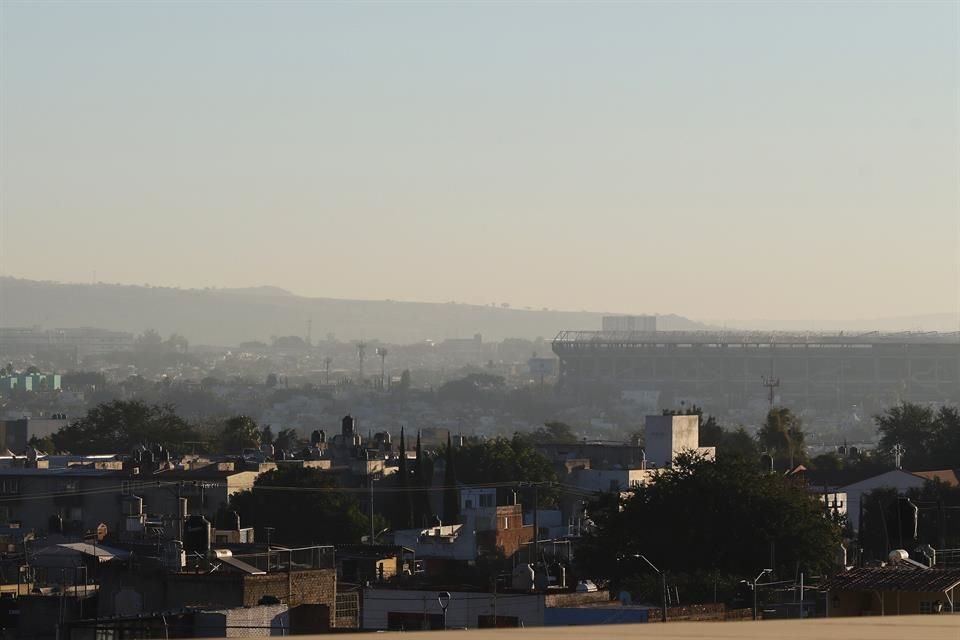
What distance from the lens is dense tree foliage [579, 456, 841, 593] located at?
32125mm

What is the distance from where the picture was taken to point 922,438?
7919 centimetres

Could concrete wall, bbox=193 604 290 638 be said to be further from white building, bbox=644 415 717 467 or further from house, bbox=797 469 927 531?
white building, bbox=644 415 717 467

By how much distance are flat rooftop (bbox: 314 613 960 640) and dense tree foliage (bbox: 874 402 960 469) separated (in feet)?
195

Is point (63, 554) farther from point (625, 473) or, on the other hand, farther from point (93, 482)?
point (625, 473)

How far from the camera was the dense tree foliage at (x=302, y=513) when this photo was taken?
43.2 metres

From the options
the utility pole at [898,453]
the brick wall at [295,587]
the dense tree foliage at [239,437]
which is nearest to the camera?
the brick wall at [295,587]

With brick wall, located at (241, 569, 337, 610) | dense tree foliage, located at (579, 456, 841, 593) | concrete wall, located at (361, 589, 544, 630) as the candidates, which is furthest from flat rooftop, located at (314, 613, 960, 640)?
dense tree foliage, located at (579, 456, 841, 593)

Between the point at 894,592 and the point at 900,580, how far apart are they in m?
0.29

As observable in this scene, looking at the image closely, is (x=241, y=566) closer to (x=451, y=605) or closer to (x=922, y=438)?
(x=451, y=605)

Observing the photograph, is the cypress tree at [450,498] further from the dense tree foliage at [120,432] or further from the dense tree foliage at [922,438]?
the dense tree foliage at [120,432]

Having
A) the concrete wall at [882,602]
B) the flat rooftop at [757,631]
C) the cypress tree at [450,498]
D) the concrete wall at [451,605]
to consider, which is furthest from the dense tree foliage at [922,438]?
the flat rooftop at [757,631]

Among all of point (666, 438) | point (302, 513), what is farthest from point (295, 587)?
point (666, 438)

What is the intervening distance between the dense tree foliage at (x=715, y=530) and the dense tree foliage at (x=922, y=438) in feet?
119

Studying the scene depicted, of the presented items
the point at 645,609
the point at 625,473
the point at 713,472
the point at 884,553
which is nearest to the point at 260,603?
the point at 645,609
